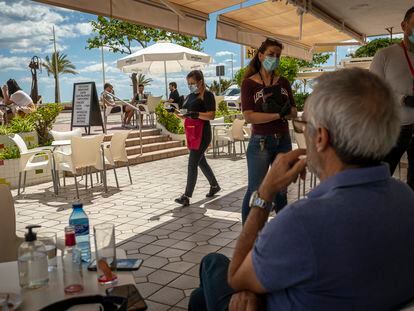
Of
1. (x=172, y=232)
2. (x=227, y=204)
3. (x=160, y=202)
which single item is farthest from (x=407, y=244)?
(x=160, y=202)

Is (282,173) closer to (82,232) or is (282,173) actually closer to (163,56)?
(82,232)

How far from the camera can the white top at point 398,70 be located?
3.53 metres

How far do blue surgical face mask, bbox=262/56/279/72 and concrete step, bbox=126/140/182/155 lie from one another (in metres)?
6.68

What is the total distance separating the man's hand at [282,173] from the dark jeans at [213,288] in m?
0.36

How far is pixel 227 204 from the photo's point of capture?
5785 mm

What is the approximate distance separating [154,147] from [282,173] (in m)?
9.35

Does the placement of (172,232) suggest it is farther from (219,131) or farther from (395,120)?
(219,131)

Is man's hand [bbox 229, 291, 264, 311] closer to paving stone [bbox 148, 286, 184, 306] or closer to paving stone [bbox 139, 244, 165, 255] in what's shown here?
paving stone [bbox 148, 286, 184, 306]

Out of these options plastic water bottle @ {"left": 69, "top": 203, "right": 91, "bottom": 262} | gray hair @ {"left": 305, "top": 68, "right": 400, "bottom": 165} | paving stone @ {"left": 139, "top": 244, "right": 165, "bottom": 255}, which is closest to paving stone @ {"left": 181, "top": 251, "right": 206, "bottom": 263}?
paving stone @ {"left": 139, "top": 244, "right": 165, "bottom": 255}

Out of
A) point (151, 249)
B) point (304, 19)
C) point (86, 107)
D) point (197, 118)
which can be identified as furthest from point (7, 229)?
point (86, 107)

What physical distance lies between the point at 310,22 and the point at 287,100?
4.66 m

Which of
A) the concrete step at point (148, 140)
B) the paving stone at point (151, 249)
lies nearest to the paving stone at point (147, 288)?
the paving stone at point (151, 249)

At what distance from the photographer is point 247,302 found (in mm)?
1337

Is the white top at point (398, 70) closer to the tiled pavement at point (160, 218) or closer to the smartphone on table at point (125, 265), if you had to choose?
the tiled pavement at point (160, 218)
